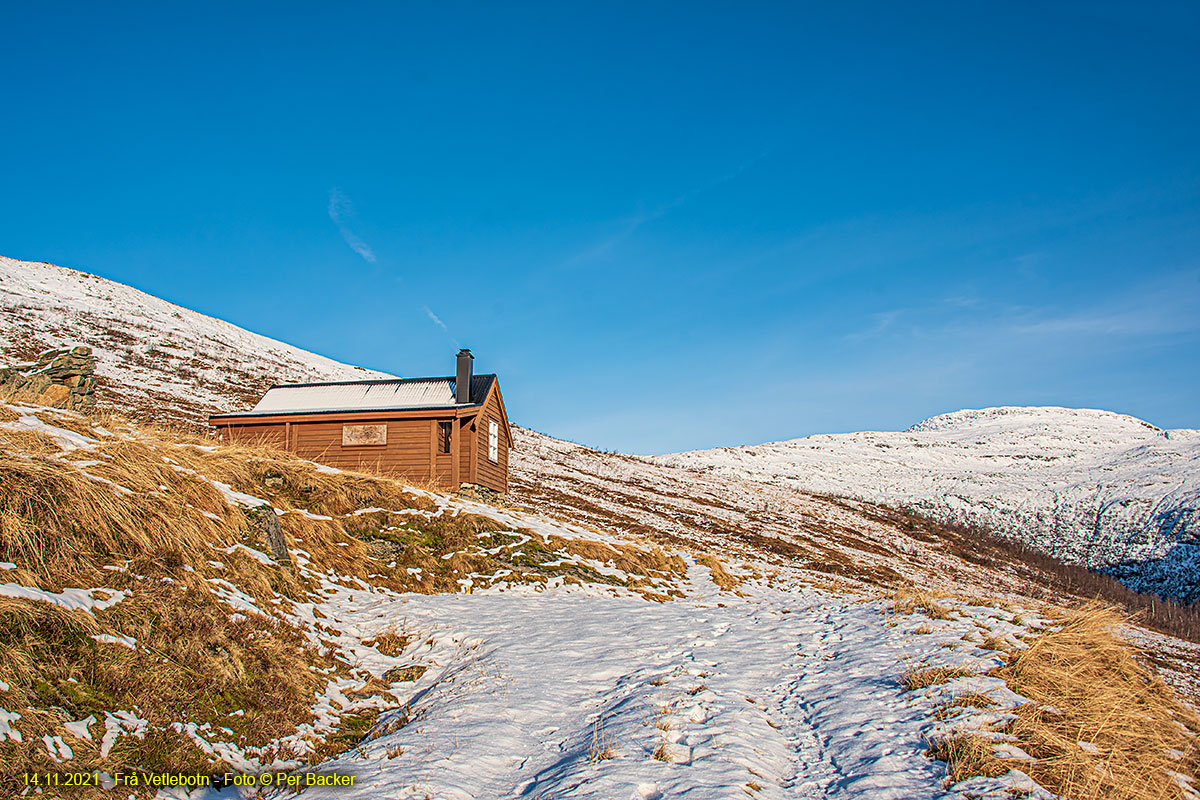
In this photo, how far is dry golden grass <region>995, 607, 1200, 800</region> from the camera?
219 inches

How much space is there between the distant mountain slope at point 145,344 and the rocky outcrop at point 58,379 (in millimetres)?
23913

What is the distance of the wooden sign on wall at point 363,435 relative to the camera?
28.7 m

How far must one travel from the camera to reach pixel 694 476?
71.2 m

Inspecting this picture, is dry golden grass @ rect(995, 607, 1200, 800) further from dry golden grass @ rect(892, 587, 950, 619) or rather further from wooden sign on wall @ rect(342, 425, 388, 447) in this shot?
wooden sign on wall @ rect(342, 425, 388, 447)

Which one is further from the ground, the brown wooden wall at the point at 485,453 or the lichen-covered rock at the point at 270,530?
the brown wooden wall at the point at 485,453

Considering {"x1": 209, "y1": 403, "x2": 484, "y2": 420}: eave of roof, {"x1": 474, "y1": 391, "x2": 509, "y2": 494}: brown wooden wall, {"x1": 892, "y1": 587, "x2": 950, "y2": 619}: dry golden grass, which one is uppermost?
{"x1": 209, "y1": 403, "x2": 484, "y2": 420}: eave of roof

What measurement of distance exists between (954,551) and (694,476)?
2622 cm

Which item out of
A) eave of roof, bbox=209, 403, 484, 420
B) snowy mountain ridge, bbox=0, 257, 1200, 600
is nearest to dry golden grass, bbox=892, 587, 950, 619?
eave of roof, bbox=209, 403, 484, 420

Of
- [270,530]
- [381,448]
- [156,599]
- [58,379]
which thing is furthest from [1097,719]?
[381,448]

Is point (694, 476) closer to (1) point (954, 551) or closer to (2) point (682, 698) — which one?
(1) point (954, 551)

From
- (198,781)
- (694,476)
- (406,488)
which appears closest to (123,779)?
(198,781)

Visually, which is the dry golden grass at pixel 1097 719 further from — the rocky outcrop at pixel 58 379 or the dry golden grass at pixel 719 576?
the rocky outcrop at pixel 58 379

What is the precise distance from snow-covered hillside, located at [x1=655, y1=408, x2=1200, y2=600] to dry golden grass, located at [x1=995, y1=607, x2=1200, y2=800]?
210 ft

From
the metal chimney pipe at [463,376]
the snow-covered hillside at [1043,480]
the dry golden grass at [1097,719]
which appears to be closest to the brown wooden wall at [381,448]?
the metal chimney pipe at [463,376]
